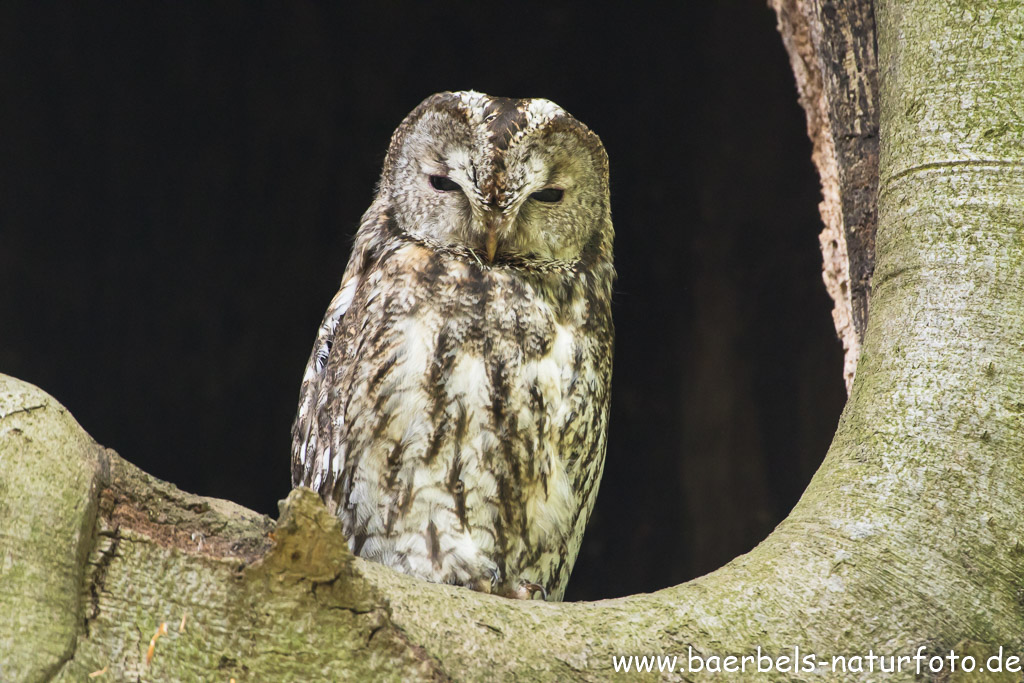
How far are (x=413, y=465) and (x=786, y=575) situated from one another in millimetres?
759

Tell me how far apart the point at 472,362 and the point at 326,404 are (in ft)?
1.14

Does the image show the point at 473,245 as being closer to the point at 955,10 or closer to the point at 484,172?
the point at 484,172

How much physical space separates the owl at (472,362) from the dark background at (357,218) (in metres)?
2.02

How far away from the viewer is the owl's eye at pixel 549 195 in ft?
6.09

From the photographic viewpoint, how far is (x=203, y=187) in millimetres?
3766

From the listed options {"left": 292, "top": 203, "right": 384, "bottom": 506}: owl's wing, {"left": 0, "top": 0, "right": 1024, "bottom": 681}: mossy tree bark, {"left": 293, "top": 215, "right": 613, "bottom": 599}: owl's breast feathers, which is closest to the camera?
{"left": 0, "top": 0, "right": 1024, "bottom": 681}: mossy tree bark

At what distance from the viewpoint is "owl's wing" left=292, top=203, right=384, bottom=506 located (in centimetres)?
184

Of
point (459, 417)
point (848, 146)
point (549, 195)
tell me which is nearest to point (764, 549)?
point (459, 417)

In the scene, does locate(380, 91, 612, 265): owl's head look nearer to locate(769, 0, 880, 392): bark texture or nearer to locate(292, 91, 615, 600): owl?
locate(292, 91, 615, 600): owl

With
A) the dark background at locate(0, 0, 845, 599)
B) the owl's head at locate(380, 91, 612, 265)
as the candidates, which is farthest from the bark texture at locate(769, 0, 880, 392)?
the dark background at locate(0, 0, 845, 599)

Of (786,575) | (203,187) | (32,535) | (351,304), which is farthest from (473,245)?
(203,187)

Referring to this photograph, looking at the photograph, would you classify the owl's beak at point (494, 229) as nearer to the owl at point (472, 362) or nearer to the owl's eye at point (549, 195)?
the owl at point (472, 362)

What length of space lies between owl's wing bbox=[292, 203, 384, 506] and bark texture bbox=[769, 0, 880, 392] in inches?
38.0

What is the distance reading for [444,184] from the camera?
187cm
